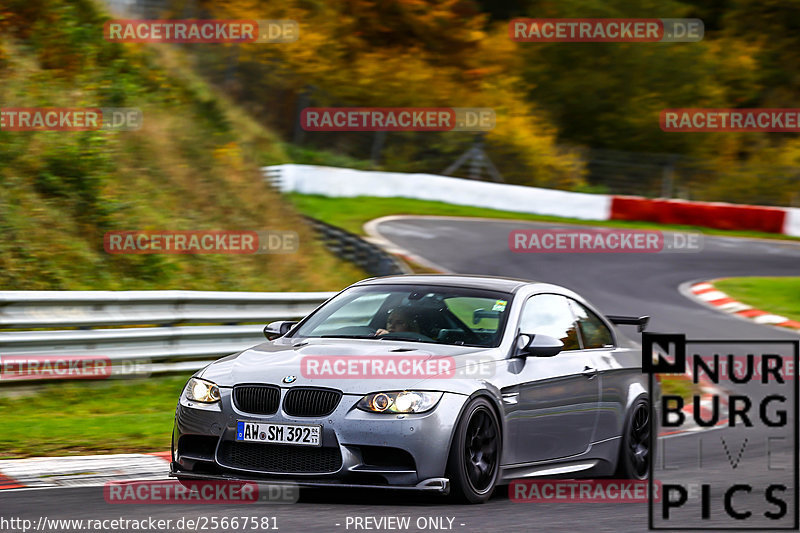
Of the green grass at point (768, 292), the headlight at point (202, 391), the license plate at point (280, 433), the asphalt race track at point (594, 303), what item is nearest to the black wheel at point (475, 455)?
the asphalt race track at point (594, 303)

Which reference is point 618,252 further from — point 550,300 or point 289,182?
point 550,300

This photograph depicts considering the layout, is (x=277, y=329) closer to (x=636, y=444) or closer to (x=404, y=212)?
(x=636, y=444)


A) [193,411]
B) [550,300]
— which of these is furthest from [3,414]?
[550,300]

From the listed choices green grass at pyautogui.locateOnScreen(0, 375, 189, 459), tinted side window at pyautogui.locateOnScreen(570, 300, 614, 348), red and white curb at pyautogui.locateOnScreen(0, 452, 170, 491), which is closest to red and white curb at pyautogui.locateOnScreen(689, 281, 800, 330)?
green grass at pyautogui.locateOnScreen(0, 375, 189, 459)

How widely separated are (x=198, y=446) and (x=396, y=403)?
118 cm

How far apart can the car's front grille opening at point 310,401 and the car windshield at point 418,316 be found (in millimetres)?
1002

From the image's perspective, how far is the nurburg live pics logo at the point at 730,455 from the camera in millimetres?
6773

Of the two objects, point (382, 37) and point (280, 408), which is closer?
point (280, 408)

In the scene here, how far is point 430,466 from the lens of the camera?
655cm

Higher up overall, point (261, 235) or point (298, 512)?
point (261, 235)

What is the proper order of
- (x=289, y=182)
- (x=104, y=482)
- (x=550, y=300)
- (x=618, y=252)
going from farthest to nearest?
(x=289, y=182) → (x=618, y=252) → (x=550, y=300) → (x=104, y=482)

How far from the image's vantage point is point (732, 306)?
2148cm

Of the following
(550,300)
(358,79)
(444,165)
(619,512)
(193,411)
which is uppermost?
(358,79)

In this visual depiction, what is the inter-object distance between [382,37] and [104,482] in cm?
3825
